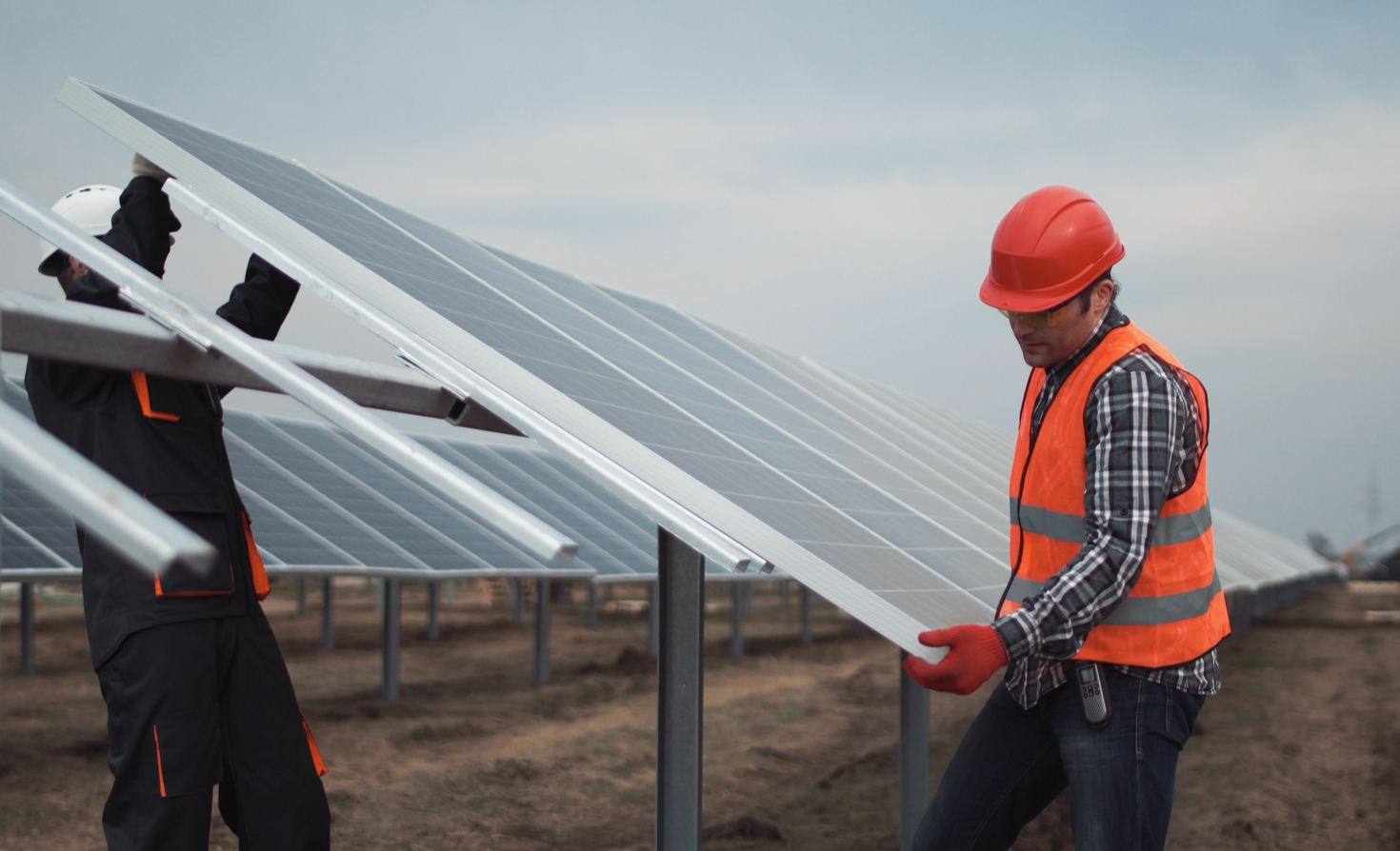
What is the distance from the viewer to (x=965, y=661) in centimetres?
271

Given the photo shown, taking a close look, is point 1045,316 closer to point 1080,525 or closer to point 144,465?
point 1080,525

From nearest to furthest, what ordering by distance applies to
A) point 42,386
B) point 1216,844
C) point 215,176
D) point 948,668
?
point 948,668 → point 42,386 → point 215,176 → point 1216,844

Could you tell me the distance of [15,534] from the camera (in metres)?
10.3

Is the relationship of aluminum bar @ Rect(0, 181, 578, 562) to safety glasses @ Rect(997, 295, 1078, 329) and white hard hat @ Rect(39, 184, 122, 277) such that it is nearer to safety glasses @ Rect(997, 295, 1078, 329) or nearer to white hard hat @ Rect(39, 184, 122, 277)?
white hard hat @ Rect(39, 184, 122, 277)

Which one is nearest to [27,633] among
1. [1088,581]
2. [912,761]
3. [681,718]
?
[912,761]

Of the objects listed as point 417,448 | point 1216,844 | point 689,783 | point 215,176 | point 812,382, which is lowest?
point 1216,844

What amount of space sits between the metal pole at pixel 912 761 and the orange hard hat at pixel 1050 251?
11.7ft

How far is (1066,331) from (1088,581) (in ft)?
2.31

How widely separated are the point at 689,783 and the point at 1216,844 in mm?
5458

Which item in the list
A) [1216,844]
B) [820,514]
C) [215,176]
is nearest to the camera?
[215,176]

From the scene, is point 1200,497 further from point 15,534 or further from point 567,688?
point 567,688

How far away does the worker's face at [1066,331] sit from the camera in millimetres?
2969

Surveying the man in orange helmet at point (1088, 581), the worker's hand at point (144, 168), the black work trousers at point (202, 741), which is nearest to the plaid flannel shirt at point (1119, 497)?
the man in orange helmet at point (1088, 581)

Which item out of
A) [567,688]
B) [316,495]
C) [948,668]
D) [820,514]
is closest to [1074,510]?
[948,668]
